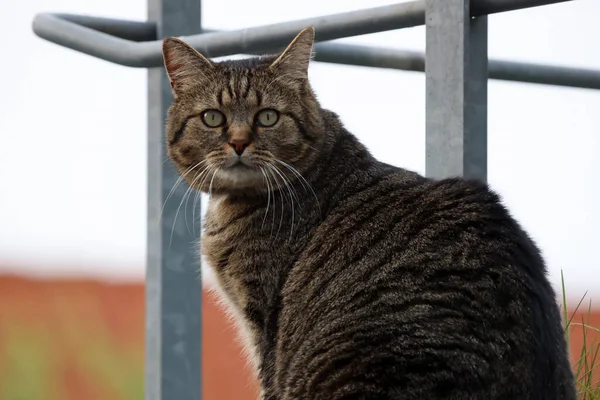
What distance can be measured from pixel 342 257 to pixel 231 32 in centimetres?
58

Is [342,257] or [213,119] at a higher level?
[213,119]

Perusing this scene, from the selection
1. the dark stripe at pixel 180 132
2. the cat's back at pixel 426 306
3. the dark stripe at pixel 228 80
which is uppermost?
the dark stripe at pixel 228 80

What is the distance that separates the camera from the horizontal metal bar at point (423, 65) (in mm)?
2387

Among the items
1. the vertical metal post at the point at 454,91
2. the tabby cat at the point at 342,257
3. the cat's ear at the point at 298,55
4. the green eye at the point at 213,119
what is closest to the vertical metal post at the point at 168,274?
the tabby cat at the point at 342,257

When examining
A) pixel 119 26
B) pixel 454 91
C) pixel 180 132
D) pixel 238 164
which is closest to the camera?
pixel 454 91

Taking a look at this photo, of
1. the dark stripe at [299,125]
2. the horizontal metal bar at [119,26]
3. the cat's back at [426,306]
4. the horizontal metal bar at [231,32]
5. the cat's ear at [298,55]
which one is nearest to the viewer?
the cat's back at [426,306]

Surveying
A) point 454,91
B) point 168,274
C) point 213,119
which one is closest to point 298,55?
point 213,119

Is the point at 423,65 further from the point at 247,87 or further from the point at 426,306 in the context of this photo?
the point at 426,306

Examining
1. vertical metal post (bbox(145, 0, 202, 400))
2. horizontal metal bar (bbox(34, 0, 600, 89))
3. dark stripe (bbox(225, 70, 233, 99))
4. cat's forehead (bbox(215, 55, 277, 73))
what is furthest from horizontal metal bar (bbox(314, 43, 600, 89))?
vertical metal post (bbox(145, 0, 202, 400))

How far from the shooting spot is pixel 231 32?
231 centimetres

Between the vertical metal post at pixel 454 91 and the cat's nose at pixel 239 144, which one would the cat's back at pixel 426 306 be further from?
the cat's nose at pixel 239 144

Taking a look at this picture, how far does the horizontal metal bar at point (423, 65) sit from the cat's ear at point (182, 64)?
1.00ft

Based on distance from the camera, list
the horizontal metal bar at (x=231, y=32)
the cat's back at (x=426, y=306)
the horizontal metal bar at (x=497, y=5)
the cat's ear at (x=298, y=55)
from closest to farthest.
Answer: the cat's back at (x=426, y=306) → the horizontal metal bar at (x=497, y=5) → the horizontal metal bar at (x=231, y=32) → the cat's ear at (x=298, y=55)

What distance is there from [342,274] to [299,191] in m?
0.32
